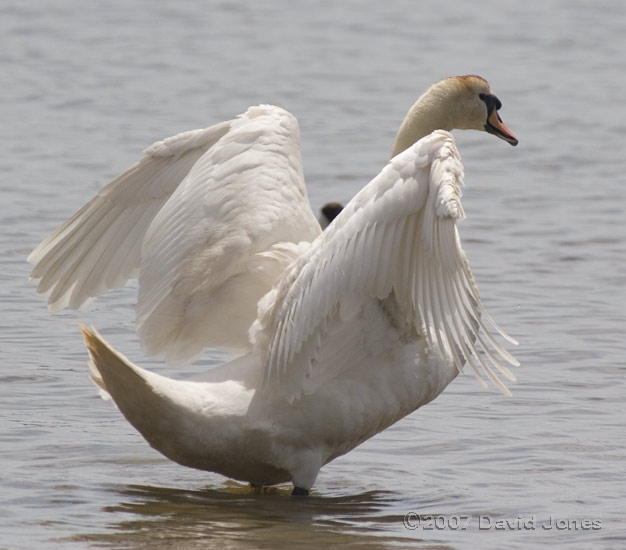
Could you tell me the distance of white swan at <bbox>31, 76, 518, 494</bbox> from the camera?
588 centimetres

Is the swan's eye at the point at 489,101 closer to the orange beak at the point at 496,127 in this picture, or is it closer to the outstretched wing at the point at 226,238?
the orange beak at the point at 496,127

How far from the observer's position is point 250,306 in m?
6.86

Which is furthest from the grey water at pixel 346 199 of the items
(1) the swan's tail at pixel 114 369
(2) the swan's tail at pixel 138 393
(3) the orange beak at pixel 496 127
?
(3) the orange beak at pixel 496 127

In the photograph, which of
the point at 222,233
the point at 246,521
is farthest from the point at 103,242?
the point at 246,521

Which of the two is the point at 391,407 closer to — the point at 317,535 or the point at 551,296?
the point at 317,535

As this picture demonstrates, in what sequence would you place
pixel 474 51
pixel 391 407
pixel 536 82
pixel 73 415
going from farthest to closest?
pixel 474 51, pixel 536 82, pixel 73 415, pixel 391 407

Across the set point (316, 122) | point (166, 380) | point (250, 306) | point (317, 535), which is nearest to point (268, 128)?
point (250, 306)

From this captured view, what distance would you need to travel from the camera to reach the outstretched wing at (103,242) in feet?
24.4

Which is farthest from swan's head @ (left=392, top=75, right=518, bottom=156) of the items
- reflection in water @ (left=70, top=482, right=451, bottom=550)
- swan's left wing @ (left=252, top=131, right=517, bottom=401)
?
reflection in water @ (left=70, top=482, right=451, bottom=550)

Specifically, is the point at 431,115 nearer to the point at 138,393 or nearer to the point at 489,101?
the point at 489,101

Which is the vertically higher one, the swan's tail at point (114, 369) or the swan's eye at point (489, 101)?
the swan's eye at point (489, 101)

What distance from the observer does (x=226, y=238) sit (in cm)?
671

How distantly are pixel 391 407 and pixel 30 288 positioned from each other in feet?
13.3
